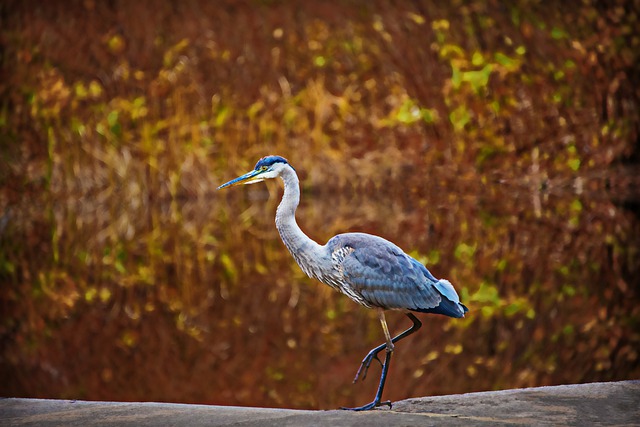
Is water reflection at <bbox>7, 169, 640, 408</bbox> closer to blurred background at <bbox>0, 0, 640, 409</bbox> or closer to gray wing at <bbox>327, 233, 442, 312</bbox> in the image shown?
blurred background at <bbox>0, 0, 640, 409</bbox>

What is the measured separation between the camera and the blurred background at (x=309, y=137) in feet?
20.9

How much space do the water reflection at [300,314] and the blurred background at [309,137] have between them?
50 millimetres

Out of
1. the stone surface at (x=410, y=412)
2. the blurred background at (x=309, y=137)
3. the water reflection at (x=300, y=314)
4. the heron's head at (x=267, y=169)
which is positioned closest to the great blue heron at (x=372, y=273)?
the heron's head at (x=267, y=169)

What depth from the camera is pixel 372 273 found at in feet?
9.02

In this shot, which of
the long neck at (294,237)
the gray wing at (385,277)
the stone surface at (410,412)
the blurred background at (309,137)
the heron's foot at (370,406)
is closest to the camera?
the stone surface at (410,412)

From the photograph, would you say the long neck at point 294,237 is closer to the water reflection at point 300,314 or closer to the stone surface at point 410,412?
the stone surface at point 410,412

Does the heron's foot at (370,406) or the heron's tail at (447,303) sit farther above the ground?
the heron's tail at (447,303)

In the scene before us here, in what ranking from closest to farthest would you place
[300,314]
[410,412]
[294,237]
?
[410,412], [294,237], [300,314]

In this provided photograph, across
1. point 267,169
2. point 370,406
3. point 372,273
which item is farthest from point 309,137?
point 370,406

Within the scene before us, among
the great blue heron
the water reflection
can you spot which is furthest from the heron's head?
the water reflection

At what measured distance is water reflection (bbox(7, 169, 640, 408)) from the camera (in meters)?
3.80

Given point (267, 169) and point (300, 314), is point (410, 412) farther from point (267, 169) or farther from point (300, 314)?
point (300, 314)

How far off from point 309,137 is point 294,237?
853 centimetres

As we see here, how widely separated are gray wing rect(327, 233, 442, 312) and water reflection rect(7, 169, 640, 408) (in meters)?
0.82
